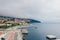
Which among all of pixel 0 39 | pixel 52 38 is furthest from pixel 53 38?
pixel 0 39

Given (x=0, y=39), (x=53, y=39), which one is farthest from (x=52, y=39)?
(x=0, y=39)

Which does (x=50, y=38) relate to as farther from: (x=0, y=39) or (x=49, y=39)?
(x=0, y=39)

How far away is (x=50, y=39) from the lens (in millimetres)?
27312

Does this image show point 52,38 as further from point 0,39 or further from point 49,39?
point 0,39

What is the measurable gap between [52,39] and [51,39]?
259 mm

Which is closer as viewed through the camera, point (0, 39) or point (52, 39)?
point (0, 39)

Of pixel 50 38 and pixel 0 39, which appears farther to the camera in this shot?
pixel 50 38

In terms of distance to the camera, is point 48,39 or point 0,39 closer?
point 0,39

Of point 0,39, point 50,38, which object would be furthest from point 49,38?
point 0,39

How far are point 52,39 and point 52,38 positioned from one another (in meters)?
0.40

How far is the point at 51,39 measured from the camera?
27344 millimetres

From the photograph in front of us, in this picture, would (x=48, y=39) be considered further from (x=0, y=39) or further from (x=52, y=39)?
(x=0, y=39)

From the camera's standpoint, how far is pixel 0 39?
11.1m

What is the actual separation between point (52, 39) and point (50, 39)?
1.43ft
